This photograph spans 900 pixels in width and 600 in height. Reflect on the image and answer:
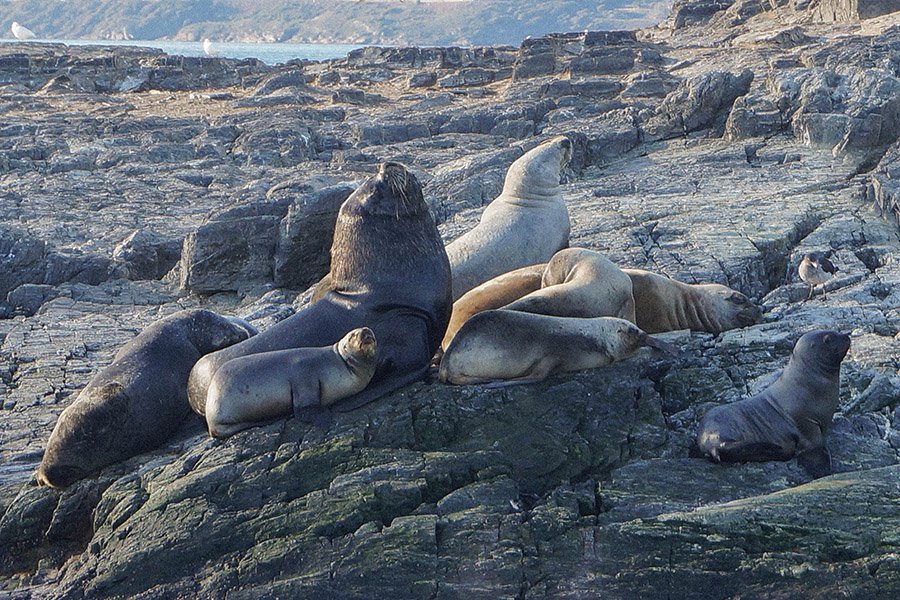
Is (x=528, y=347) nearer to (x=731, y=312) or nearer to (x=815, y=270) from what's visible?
(x=731, y=312)

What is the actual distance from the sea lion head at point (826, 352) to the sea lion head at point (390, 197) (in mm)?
2728

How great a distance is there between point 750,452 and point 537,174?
478 centimetres

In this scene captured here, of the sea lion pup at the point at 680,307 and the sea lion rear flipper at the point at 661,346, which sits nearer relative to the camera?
the sea lion rear flipper at the point at 661,346

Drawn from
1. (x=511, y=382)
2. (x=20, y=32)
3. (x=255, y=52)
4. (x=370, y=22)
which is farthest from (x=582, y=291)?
(x=370, y=22)

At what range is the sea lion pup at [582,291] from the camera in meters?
7.32

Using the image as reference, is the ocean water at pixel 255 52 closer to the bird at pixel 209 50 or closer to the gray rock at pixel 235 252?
the bird at pixel 209 50

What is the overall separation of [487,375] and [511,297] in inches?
56.4

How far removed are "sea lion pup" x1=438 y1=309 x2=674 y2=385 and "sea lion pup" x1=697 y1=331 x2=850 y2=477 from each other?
985 mm

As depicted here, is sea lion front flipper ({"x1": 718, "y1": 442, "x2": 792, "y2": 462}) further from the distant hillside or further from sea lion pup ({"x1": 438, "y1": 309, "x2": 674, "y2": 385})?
the distant hillside

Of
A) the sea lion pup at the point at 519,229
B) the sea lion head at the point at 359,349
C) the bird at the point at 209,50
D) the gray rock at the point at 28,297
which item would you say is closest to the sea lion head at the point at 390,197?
the sea lion head at the point at 359,349

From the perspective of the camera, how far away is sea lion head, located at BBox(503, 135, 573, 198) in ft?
32.8

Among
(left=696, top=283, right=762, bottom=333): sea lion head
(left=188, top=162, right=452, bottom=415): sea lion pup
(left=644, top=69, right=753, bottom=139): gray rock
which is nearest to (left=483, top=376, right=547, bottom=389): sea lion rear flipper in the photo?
(left=188, top=162, right=452, bottom=415): sea lion pup

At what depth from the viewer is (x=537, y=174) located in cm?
1008

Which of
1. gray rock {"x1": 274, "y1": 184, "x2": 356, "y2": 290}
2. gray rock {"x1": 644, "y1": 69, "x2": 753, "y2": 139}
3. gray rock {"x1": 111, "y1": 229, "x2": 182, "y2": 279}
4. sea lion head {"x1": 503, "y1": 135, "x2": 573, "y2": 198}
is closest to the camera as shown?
sea lion head {"x1": 503, "y1": 135, "x2": 573, "y2": 198}
